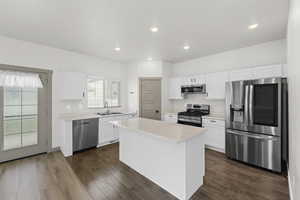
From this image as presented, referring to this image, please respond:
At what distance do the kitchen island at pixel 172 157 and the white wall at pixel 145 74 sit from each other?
251cm

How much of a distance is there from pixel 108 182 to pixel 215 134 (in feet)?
9.18

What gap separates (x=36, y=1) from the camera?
6.29 ft

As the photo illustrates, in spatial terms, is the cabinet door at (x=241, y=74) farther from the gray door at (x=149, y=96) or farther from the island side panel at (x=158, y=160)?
the island side panel at (x=158, y=160)

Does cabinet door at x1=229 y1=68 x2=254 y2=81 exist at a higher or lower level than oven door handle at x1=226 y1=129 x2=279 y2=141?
higher

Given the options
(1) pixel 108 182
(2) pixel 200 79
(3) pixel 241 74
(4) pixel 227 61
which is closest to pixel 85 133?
(1) pixel 108 182

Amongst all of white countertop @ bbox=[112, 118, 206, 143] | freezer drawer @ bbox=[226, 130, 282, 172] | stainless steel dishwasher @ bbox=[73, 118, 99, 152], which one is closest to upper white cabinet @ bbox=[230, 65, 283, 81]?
freezer drawer @ bbox=[226, 130, 282, 172]

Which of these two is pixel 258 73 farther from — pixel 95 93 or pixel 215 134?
pixel 95 93

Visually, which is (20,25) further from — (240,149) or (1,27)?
(240,149)

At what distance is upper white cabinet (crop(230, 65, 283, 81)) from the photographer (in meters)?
2.93

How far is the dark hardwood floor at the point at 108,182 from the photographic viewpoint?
6.62 ft

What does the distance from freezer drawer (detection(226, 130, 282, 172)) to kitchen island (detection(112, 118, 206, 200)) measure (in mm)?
1382

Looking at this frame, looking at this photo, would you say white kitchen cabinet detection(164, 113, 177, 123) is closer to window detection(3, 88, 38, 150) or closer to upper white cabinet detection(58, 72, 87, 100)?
upper white cabinet detection(58, 72, 87, 100)

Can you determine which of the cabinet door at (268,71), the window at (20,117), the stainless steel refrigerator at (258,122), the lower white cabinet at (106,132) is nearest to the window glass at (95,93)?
the lower white cabinet at (106,132)

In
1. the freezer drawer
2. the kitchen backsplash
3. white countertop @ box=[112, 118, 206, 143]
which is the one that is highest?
the kitchen backsplash
